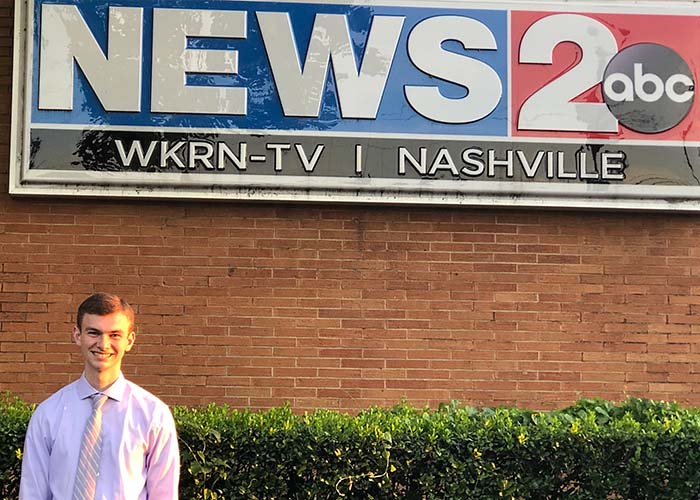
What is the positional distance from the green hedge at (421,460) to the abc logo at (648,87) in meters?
2.80

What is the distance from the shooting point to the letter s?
5961 mm

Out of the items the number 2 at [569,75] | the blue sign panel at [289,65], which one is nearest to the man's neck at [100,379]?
the blue sign panel at [289,65]

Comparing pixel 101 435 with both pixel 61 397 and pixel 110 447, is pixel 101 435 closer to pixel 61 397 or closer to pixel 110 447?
pixel 110 447

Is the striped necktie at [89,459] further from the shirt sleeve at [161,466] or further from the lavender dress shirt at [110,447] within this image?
the shirt sleeve at [161,466]

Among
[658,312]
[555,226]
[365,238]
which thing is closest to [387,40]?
[365,238]

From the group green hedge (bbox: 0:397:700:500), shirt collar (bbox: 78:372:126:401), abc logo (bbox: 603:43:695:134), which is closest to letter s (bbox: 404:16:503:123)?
abc logo (bbox: 603:43:695:134)

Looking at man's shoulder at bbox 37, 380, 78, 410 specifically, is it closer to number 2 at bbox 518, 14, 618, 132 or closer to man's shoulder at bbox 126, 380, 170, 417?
man's shoulder at bbox 126, 380, 170, 417

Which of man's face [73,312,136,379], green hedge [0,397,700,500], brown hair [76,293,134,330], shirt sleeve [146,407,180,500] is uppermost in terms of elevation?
brown hair [76,293,134,330]

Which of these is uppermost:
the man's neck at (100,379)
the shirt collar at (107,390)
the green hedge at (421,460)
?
the man's neck at (100,379)

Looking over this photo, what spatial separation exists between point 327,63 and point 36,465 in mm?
3954

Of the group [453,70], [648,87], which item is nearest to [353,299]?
[453,70]

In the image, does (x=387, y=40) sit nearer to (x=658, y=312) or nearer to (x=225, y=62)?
(x=225, y=62)

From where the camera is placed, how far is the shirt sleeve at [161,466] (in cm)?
292

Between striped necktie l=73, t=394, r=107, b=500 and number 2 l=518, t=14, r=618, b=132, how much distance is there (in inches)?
164
